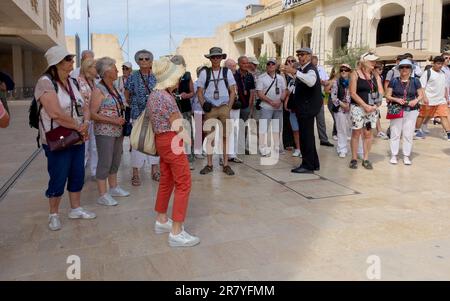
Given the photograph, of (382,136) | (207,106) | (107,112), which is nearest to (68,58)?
(107,112)

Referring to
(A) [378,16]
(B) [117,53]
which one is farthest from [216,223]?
Answer: (B) [117,53]

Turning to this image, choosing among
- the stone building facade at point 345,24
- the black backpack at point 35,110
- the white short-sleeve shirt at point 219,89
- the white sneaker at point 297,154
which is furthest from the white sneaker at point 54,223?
the stone building facade at point 345,24

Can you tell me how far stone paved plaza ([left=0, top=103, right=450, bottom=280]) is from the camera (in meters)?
3.11

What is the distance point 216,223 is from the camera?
413cm

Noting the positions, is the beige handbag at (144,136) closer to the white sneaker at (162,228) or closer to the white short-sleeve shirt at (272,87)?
the white sneaker at (162,228)

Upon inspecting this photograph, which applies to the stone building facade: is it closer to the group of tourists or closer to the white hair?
the group of tourists

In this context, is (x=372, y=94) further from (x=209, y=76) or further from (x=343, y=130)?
(x=209, y=76)

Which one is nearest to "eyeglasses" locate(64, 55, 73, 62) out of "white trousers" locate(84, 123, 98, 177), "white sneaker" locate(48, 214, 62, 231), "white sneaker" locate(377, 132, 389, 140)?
"white sneaker" locate(48, 214, 62, 231)

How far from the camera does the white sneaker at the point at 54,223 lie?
399 cm

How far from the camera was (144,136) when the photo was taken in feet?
12.1

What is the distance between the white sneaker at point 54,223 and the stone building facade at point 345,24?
21.1 metres

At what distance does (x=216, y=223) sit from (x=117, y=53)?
171 ft

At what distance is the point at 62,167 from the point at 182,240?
4.47 feet
